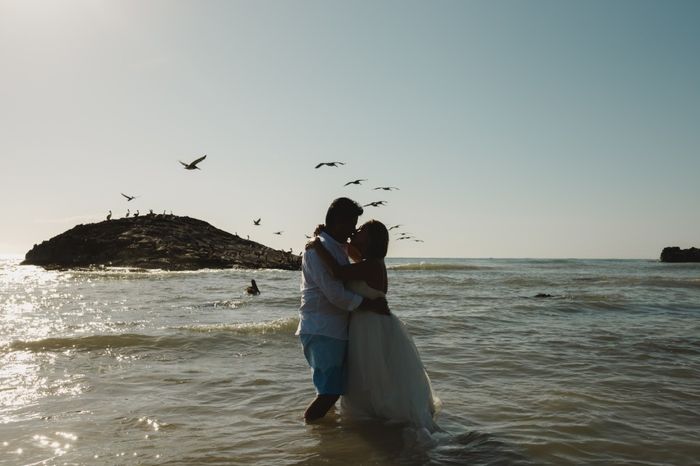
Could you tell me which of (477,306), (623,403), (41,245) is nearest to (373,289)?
(623,403)

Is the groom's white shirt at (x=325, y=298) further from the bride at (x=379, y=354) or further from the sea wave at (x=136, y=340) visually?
the sea wave at (x=136, y=340)

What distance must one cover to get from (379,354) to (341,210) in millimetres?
1500

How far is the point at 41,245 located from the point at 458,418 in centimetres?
6792

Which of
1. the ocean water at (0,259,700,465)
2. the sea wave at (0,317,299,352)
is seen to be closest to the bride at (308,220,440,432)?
the ocean water at (0,259,700,465)

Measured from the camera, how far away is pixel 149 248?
52469 mm

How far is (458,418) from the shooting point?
5.75 metres

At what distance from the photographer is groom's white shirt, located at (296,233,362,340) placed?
5160 millimetres

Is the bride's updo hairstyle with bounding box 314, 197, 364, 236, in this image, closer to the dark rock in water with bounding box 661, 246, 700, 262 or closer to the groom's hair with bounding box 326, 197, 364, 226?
the groom's hair with bounding box 326, 197, 364, 226

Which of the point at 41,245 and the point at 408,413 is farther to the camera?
the point at 41,245

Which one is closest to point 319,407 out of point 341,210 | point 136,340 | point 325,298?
point 325,298

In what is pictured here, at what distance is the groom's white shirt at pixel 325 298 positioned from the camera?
16.9 ft

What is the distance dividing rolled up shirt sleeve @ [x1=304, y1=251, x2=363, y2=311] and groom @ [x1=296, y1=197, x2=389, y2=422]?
0.04ft

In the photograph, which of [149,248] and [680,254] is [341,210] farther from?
[680,254]

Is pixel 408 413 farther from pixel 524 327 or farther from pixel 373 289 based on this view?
pixel 524 327
